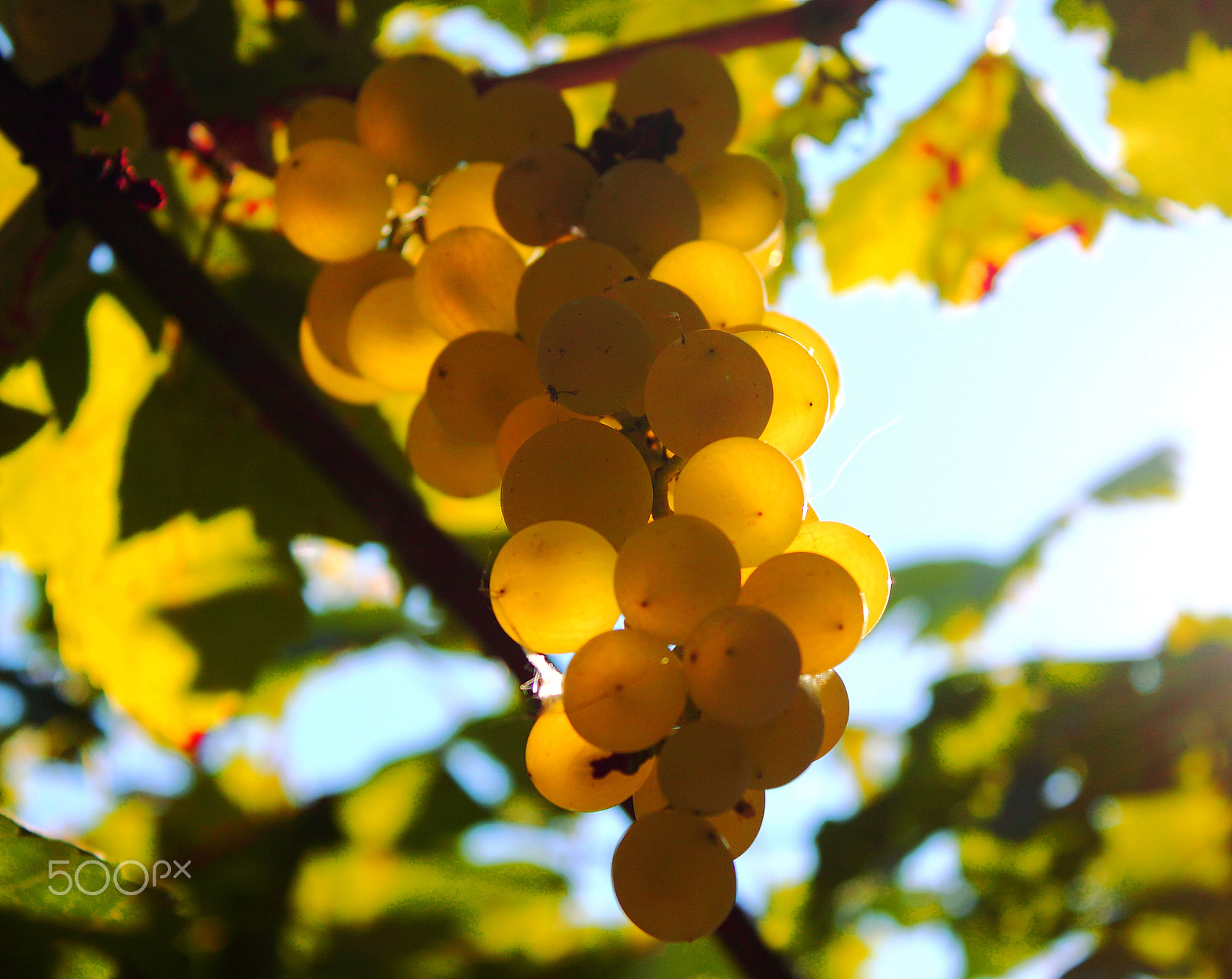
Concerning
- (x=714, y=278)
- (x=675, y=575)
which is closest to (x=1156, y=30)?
(x=714, y=278)

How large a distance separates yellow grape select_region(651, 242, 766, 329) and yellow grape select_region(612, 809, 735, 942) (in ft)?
1.09

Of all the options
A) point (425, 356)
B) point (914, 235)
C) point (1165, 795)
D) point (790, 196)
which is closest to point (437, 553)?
point (425, 356)

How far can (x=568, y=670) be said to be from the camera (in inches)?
17.3

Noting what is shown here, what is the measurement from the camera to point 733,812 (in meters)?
0.46

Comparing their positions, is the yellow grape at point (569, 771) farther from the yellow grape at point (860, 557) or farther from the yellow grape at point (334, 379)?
the yellow grape at point (334, 379)

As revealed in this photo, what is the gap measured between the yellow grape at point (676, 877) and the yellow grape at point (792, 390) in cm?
24

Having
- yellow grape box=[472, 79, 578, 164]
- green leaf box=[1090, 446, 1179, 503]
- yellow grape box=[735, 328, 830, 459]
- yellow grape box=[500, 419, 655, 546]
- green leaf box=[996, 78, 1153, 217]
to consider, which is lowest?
yellow grape box=[500, 419, 655, 546]

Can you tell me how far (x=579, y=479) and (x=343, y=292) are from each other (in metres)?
0.38

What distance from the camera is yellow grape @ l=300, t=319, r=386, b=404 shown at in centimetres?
80

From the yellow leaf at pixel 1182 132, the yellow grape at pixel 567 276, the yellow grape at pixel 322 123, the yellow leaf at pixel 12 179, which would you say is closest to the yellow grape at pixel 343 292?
the yellow grape at pixel 322 123

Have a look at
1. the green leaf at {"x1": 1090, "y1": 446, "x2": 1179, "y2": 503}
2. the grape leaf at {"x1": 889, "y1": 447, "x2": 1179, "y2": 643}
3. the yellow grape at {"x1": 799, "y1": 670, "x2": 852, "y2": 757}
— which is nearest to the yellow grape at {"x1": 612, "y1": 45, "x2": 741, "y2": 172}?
the yellow grape at {"x1": 799, "y1": 670, "x2": 852, "y2": 757}

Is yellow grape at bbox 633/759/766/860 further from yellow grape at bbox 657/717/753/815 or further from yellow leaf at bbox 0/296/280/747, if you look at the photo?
yellow leaf at bbox 0/296/280/747

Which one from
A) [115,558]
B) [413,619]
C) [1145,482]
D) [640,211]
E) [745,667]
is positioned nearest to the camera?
[745,667]

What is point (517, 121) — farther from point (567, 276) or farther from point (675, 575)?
point (675, 575)
